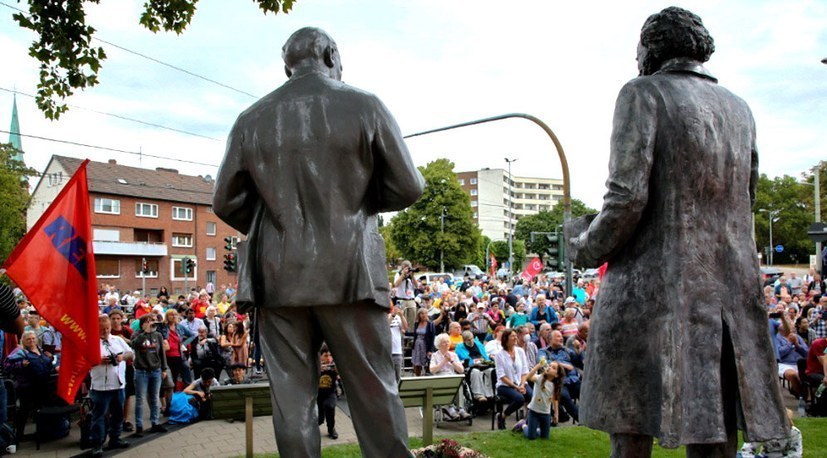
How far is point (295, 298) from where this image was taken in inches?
114

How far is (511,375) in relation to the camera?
37.4 feet

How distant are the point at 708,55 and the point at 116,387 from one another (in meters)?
9.24

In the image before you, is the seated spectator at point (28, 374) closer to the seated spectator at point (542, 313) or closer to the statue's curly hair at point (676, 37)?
the statue's curly hair at point (676, 37)

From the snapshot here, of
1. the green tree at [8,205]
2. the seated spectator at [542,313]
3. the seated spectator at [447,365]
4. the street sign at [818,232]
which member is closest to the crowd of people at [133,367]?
the seated spectator at [447,365]

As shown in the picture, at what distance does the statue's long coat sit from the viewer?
99.5 inches

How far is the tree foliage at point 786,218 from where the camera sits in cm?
7044

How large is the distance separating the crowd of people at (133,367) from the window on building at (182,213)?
50.9 meters

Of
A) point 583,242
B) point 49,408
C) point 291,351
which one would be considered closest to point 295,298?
point 291,351

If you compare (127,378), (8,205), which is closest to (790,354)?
(127,378)

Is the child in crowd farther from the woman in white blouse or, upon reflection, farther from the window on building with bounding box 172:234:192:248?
the window on building with bounding box 172:234:192:248

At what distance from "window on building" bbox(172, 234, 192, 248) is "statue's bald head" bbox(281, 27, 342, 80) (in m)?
63.3

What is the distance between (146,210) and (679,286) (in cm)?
6345

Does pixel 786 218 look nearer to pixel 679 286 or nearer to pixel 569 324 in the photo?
pixel 569 324

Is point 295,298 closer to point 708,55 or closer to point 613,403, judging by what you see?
point 613,403
